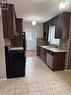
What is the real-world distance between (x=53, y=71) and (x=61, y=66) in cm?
39

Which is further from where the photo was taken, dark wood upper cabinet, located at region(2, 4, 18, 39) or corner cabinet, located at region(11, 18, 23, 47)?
corner cabinet, located at region(11, 18, 23, 47)

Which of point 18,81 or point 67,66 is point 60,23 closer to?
point 67,66

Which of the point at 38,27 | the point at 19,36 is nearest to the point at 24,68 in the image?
the point at 19,36

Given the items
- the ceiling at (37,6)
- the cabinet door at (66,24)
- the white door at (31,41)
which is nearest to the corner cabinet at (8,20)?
the ceiling at (37,6)

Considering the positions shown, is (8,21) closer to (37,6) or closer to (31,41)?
(37,6)

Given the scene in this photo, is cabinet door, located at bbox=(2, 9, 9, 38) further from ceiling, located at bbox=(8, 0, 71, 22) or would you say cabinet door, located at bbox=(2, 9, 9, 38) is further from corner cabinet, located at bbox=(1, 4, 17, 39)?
ceiling, located at bbox=(8, 0, 71, 22)

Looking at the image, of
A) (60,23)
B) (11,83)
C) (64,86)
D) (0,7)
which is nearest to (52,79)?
(64,86)

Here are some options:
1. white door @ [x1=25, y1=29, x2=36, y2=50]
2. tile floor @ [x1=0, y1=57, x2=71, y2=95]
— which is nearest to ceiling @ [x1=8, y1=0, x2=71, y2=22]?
tile floor @ [x1=0, y1=57, x2=71, y2=95]

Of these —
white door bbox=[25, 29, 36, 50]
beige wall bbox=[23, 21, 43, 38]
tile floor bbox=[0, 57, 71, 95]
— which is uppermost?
beige wall bbox=[23, 21, 43, 38]

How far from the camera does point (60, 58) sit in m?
4.03

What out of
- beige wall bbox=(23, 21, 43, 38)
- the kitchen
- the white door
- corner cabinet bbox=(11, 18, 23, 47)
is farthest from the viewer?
the white door

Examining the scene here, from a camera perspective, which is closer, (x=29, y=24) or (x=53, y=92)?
(x=53, y=92)

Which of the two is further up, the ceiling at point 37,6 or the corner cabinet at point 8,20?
the ceiling at point 37,6

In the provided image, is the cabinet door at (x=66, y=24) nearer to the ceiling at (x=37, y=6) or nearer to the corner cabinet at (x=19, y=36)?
the ceiling at (x=37, y=6)
